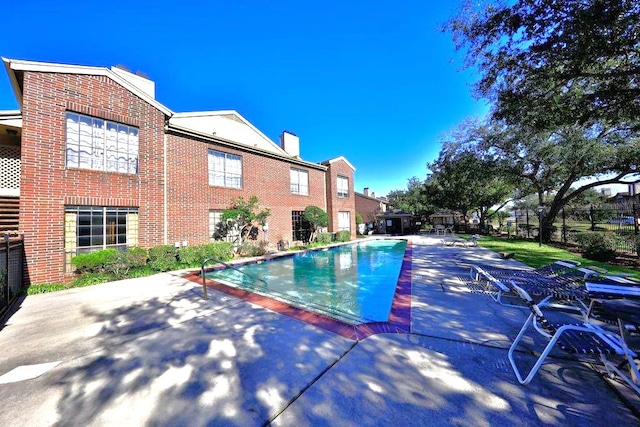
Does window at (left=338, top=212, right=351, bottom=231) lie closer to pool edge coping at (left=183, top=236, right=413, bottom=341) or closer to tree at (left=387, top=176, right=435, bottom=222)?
pool edge coping at (left=183, top=236, right=413, bottom=341)

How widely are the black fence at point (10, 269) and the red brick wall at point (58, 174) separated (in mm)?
528

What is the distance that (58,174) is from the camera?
7.96 metres

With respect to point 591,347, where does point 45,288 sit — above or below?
below

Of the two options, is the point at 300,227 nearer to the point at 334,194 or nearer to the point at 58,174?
the point at 334,194

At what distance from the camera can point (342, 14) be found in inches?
408

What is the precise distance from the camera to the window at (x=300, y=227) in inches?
696

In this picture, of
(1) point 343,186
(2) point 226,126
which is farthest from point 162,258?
(1) point 343,186

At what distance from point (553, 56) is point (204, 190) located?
1334 centimetres

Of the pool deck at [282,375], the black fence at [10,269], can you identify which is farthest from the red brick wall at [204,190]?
the pool deck at [282,375]

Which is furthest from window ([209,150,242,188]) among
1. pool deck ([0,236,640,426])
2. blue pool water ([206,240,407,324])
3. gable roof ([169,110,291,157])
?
pool deck ([0,236,640,426])

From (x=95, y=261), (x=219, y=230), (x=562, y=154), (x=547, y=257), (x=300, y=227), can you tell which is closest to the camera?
(x=95, y=261)

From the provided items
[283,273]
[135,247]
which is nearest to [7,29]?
[135,247]

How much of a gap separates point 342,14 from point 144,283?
41.4ft

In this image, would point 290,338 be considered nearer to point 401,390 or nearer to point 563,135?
point 401,390
